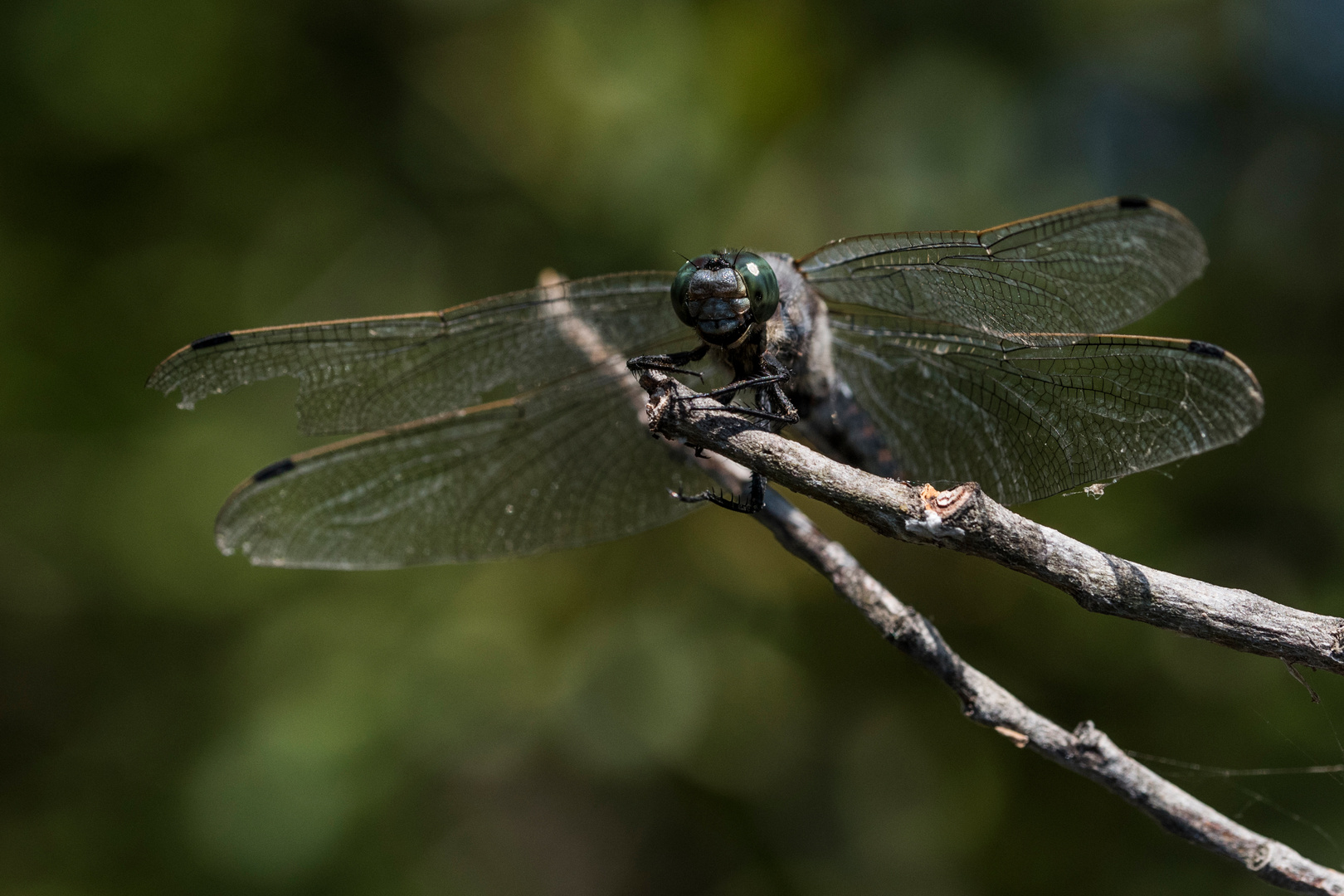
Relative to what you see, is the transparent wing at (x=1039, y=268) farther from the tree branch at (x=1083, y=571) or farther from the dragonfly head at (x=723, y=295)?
the tree branch at (x=1083, y=571)

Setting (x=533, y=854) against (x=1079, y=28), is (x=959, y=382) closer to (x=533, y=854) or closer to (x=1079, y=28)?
(x=1079, y=28)

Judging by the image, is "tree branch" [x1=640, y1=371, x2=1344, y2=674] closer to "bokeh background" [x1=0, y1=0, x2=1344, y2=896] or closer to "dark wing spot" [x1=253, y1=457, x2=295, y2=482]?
"bokeh background" [x1=0, y1=0, x2=1344, y2=896]

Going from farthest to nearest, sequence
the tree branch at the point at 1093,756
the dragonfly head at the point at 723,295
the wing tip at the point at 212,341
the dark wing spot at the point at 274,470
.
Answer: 1. the dark wing spot at the point at 274,470
2. the wing tip at the point at 212,341
3. the dragonfly head at the point at 723,295
4. the tree branch at the point at 1093,756

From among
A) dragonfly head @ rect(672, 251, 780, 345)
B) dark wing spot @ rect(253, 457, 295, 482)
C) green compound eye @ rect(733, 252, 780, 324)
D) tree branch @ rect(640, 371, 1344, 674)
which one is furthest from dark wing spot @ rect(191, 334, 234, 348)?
tree branch @ rect(640, 371, 1344, 674)

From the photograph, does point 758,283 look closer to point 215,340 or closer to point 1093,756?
point 1093,756

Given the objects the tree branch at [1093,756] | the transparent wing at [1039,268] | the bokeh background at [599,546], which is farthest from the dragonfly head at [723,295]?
the bokeh background at [599,546]

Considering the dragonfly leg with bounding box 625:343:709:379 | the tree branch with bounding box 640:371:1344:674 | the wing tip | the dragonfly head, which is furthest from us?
the wing tip

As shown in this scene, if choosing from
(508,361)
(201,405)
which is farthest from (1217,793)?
(201,405)
